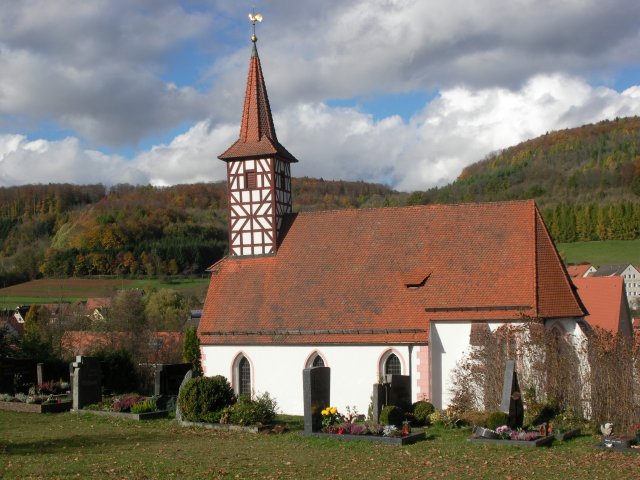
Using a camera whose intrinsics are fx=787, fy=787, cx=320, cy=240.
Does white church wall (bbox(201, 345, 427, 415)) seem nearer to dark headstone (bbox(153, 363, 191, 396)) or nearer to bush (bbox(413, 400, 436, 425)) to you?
dark headstone (bbox(153, 363, 191, 396))

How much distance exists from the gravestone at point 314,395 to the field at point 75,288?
5343 centimetres

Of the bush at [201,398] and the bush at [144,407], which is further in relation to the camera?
the bush at [144,407]

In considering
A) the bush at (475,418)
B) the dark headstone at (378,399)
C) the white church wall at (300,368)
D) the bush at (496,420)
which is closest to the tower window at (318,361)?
the white church wall at (300,368)

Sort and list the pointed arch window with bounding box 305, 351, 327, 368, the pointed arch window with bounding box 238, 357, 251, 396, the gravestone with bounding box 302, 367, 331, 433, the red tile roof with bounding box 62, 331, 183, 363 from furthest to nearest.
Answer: the red tile roof with bounding box 62, 331, 183, 363 < the pointed arch window with bounding box 238, 357, 251, 396 < the pointed arch window with bounding box 305, 351, 327, 368 < the gravestone with bounding box 302, 367, 331, 433

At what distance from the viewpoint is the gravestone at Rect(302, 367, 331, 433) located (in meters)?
20.7

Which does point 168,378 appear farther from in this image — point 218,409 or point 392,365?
point 392,365

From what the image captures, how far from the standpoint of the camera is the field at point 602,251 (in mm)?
90812

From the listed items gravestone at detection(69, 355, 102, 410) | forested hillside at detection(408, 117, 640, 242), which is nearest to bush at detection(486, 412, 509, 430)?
gravestone at detection(69, 355, 102, 410)

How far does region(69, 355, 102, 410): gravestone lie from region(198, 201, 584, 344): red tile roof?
519 centimetres

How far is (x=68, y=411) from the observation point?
27.0m

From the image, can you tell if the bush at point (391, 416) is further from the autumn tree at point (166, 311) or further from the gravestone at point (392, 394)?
the autumn tree at point (166, 311)

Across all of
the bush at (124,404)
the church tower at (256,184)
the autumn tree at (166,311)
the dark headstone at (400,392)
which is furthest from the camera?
the autumn tree at (166,311)

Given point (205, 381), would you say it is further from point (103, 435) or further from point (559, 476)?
point (559, 476)

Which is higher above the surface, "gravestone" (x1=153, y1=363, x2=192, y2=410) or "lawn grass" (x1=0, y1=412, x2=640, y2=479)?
"gravestone" (x1=153, y1=363, x2=192, y2=410)
